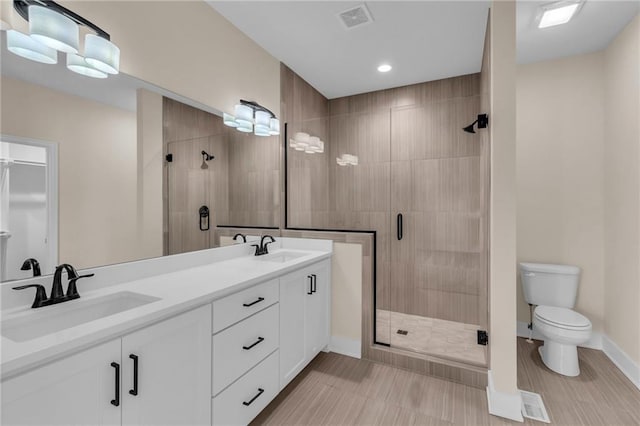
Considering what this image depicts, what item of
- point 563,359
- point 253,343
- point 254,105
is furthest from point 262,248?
point 563,359

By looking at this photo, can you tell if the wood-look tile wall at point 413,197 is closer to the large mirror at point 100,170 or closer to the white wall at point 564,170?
the white wall at point 564,170

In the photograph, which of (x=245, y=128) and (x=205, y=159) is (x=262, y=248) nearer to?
(x=205, y=159)

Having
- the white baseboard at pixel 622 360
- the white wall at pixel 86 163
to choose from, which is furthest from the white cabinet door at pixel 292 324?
the white baseboard at pixel 622 360

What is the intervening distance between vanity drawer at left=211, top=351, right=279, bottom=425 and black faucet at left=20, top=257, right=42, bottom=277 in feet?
3.01

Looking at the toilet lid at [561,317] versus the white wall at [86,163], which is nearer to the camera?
the white wall at [86,163]

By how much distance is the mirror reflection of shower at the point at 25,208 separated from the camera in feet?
3.72

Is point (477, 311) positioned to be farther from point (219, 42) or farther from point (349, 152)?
point (219, 42)

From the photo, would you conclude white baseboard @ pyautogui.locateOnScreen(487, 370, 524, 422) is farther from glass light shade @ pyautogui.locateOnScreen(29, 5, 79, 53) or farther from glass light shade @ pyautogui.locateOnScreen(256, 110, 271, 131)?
glass light shade @ pyautogui.locateOnScreen(29, 5, 79, 53)

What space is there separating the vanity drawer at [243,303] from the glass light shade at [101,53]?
125 centimetres

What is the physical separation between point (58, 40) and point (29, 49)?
0.36 ft

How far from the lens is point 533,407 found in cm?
181

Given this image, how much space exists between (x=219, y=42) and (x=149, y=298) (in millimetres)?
1920

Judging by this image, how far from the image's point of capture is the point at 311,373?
7.13 ft

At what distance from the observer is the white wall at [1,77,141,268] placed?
46.6 inches
